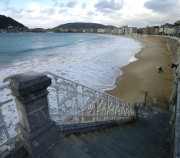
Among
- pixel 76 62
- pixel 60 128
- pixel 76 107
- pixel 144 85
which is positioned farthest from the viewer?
pixel 76 62

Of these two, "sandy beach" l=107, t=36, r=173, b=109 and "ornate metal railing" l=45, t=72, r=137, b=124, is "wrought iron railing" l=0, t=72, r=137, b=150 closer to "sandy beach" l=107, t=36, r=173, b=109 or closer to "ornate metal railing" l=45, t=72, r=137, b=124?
"ornate metal railing" l=45, t=72, r=137, b=124

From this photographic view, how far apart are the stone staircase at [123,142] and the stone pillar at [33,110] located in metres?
0.26

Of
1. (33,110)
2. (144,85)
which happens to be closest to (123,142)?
(33,110)

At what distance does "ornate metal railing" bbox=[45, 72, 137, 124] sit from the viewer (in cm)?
339

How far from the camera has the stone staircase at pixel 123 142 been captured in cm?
289

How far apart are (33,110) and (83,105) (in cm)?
176

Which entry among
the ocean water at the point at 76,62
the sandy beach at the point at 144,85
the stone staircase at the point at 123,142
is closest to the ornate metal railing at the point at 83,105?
the stone staircase at the point at 123,142

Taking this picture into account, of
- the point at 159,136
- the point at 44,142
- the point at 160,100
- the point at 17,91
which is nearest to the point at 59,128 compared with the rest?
the point at 44,142

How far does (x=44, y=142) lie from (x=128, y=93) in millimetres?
11034

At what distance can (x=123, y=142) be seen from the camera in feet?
14.9

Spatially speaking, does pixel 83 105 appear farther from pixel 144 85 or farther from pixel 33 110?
pixel 144 85

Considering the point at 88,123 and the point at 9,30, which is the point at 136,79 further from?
the point at 9,30

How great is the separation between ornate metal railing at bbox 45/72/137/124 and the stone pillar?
0.49 m

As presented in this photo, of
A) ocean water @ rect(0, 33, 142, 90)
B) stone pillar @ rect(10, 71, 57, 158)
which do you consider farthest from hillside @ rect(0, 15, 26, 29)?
stone pillar @ rect(10, 71, 57, 158)
